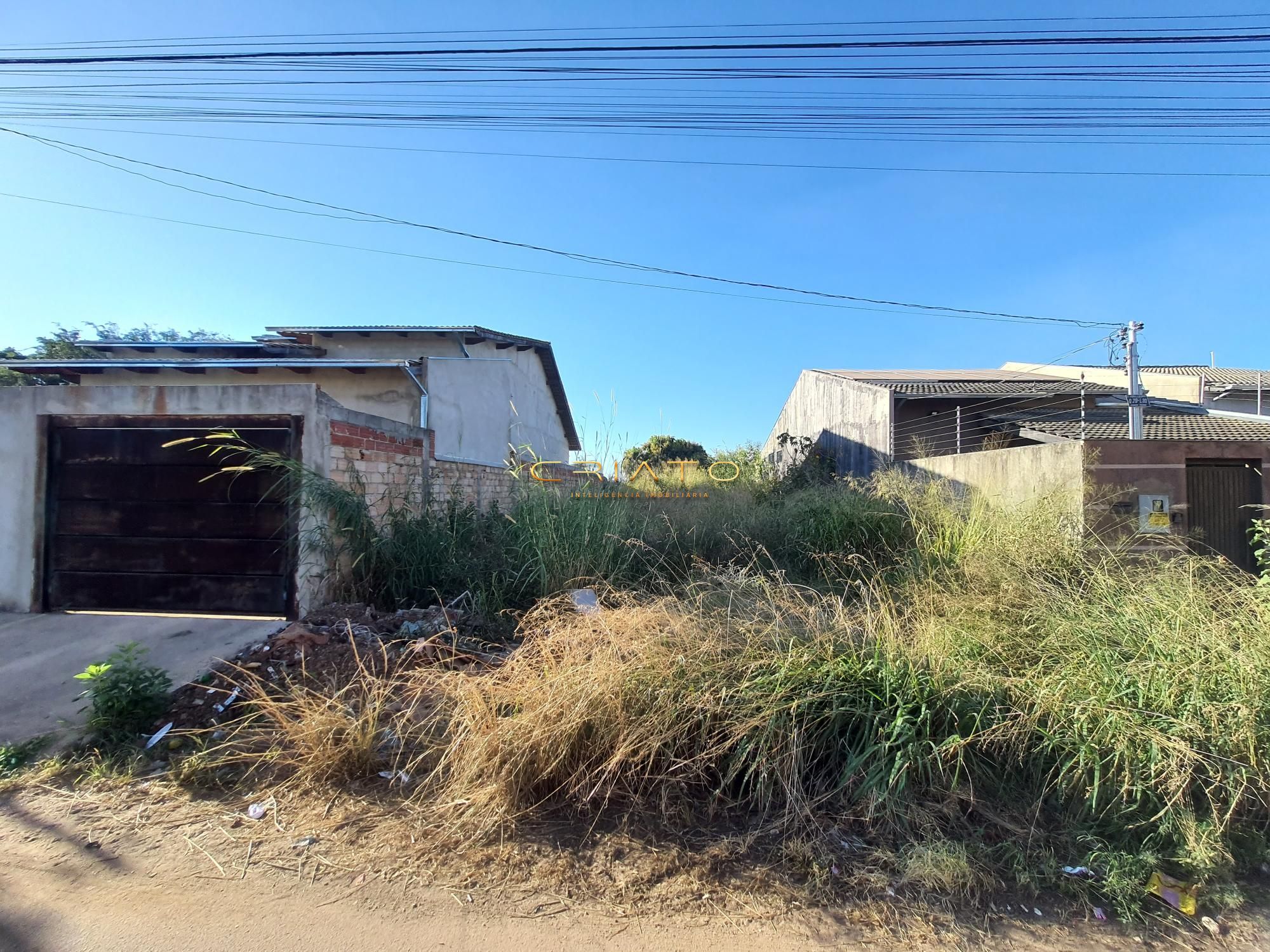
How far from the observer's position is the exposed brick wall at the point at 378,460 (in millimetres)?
5617

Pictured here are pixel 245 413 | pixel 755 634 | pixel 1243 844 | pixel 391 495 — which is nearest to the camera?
pixel 1243 844

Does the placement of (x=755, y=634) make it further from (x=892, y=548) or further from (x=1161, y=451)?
(x=1161, y=451)

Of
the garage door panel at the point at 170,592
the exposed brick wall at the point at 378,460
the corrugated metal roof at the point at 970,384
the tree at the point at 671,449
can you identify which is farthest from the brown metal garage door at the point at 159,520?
the tree at the point at 671,449

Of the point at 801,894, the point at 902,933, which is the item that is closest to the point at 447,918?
the point at 801,894

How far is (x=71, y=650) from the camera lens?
457 cm

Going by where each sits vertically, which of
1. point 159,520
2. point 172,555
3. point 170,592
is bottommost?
point 170,592

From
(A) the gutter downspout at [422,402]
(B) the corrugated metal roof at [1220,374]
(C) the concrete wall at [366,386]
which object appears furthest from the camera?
(B) the corrugated metal roof at [1220,374]

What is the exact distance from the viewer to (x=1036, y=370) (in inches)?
790

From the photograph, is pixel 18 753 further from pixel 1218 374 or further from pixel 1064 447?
pixel 1218 374

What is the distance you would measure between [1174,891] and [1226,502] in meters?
6.59

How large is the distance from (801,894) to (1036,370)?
2257 cm

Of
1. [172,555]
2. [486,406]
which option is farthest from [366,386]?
[172,555]

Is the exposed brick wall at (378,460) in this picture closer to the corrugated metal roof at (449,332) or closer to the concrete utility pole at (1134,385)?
the corrugated metal roof at (449,332)

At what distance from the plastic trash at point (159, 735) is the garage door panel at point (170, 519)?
2.06 meters
